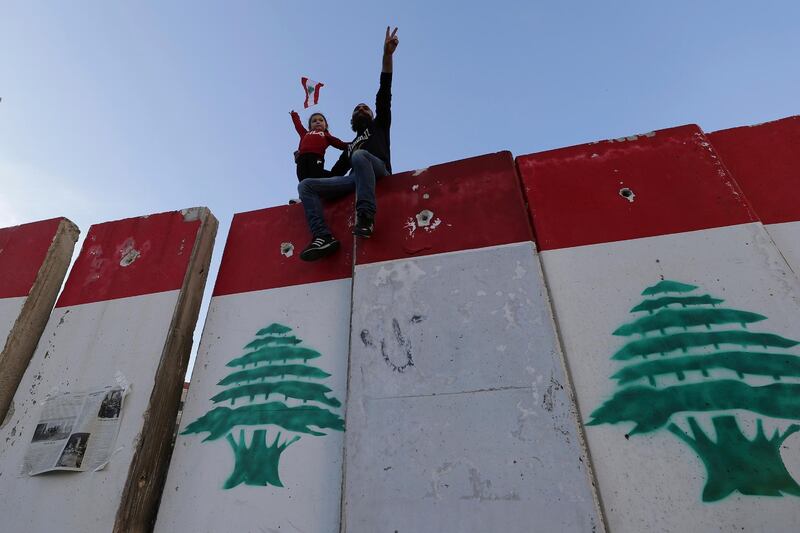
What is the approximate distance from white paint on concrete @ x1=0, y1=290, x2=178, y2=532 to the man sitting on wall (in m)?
1.13

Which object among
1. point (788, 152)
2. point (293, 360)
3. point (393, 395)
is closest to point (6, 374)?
point (293, 360)

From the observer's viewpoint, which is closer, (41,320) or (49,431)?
(49,431)

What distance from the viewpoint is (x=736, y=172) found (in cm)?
276

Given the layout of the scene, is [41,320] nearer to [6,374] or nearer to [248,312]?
[6,374]

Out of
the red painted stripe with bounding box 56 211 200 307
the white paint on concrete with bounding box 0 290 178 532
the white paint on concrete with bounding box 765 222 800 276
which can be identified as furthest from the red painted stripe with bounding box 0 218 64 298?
the white paint on concrete with bounding box 765 222 800 276

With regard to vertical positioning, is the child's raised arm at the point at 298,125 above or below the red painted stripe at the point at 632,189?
above

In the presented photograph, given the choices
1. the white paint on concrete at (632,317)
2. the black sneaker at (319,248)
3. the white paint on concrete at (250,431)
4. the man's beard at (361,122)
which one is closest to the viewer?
the white paint on concrete at (632,317)

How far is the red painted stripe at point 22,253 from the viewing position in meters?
3.52

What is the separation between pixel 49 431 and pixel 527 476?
113 inches

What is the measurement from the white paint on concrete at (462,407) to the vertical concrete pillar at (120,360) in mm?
1317

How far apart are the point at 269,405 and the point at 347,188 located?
164cm

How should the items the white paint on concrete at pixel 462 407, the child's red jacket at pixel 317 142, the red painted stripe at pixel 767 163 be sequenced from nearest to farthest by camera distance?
the white paint on concrete at pixel 462 407 < the red painted stripe at pixel 767 163 < the child's red jacket at pixel 317 142

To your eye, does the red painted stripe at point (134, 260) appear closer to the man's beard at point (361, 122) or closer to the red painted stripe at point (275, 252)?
the red painted stripe at point (275, 252)

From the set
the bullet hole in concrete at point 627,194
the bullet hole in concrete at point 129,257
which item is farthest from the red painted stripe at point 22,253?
the bullet hole in concrete at point 627,194
